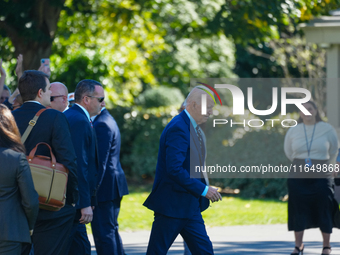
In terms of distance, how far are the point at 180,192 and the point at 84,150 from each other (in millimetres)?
1010

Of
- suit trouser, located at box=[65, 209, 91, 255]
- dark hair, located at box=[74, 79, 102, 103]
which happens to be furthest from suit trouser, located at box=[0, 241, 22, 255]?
dark hair, located at box=[74, 79, 102, 103]

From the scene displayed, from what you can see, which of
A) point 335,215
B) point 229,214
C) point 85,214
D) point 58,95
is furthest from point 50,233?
point 229,214

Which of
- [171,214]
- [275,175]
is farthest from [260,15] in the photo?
[171,214]

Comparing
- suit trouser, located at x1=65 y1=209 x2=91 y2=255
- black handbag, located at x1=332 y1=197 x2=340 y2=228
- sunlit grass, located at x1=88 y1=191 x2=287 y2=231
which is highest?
suit trouser, located at x1=65 y1=209 x2=91 y2=255

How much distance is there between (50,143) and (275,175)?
8.84m

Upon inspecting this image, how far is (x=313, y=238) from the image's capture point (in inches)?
342

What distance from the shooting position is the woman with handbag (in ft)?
12.3

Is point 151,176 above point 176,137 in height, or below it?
Answer: below

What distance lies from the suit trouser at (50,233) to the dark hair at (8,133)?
0.81 meters

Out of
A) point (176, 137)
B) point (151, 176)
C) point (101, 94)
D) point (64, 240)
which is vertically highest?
point (101, 94)

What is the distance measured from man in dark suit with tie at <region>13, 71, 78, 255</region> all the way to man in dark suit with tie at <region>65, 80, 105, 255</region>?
0.51 m

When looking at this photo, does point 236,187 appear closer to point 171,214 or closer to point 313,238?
point 313,238

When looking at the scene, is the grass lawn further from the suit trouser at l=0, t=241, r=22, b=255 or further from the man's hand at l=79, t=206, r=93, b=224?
the suit trouser at l=0, t=241, r=22, b=255

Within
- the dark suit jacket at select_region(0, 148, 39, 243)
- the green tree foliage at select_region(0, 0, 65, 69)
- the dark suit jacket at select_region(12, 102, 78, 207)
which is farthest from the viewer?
the green tree foliage at select_region(0, 0, 65, 69)
